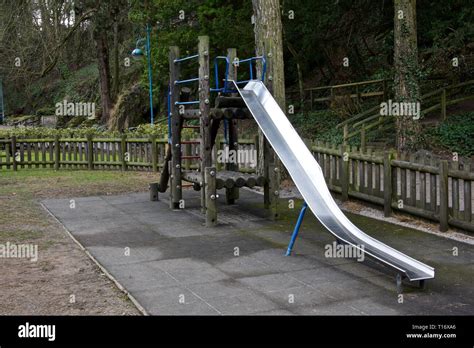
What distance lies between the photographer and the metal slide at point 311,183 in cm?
652

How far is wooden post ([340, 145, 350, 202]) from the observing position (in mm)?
11677

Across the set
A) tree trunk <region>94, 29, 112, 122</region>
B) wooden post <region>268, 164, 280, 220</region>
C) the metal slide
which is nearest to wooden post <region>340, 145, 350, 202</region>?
wooden post <region>268, 164, 280, 220</region>

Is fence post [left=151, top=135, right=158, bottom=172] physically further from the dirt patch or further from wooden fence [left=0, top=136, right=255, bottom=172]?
the dirt patch

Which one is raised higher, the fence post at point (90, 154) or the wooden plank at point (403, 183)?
the fence post at point (90, 154)

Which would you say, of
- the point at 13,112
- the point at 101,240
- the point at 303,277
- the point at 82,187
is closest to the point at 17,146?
the point at 82,187

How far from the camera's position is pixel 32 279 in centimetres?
696

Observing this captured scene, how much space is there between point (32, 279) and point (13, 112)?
165ft

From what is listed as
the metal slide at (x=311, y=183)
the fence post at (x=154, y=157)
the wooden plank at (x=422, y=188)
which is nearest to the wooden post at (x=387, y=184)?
the wooden plank at (x=422, y=188)

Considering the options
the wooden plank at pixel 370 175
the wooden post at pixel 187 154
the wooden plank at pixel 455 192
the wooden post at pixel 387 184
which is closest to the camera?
the wooden plank at pixel 455 192

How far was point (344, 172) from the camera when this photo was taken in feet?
38.7

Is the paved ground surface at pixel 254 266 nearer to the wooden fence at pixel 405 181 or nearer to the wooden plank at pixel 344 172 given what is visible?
the wooden fence at pixel 405 181

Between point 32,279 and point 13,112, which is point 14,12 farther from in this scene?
point 13,112

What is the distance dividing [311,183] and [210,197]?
2.26 m

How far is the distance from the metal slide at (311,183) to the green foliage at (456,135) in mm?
10146
